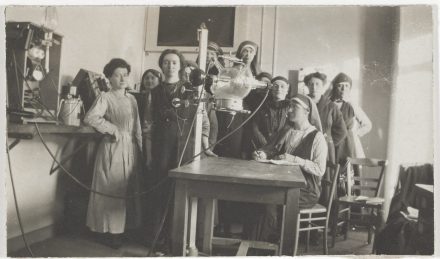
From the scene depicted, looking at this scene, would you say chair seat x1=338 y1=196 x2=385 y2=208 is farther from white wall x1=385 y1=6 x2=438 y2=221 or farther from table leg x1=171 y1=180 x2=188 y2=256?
table leg x1=171 y1=180 x2=188 y2=256

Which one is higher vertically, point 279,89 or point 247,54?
point 247,54

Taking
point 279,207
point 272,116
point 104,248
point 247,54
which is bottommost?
point 104,248

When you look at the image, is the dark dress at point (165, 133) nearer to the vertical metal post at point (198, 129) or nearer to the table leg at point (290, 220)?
the vertical metal post at point (198, 129)

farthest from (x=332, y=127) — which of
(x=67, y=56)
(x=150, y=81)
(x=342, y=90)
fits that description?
(x=67, y=56)

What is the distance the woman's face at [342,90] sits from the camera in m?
2.50

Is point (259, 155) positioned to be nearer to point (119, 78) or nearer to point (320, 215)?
point (320, 215)

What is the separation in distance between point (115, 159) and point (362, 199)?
1.55 metres

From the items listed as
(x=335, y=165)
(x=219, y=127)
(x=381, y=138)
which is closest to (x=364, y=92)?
(x=381, y=138)

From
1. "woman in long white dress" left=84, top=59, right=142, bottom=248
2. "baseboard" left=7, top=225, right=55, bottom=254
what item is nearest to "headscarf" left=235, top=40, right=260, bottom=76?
"woman in long white dress" left=84, top=59, right=142, bottom=248

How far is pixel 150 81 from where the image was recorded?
103 inches

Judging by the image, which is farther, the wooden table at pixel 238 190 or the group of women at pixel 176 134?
the group of women at pixel 176 134

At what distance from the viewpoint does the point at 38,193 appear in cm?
237

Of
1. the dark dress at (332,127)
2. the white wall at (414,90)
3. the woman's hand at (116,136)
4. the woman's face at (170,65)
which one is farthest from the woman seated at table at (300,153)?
the woman's hand at (116,136)

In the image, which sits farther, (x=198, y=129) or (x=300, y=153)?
(x=300, y=153)
